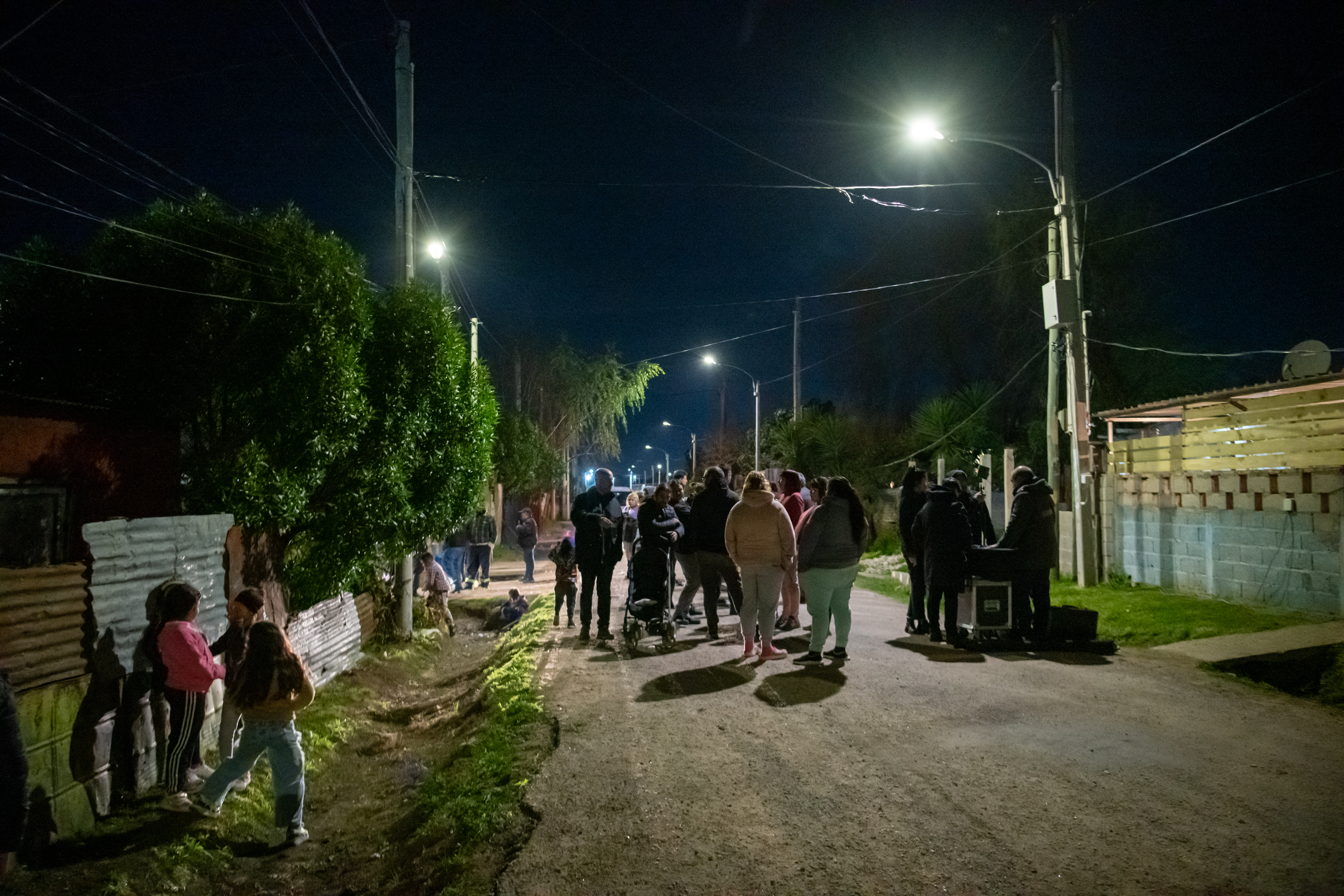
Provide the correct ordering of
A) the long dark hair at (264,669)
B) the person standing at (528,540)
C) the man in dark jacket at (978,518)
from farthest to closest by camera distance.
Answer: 1. the person standing at (528,540)
2. the man in dark jacket at (978,518)
3. the long dark hair at (264,669)

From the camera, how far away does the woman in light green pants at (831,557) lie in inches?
313

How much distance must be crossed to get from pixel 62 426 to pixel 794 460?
944 inches

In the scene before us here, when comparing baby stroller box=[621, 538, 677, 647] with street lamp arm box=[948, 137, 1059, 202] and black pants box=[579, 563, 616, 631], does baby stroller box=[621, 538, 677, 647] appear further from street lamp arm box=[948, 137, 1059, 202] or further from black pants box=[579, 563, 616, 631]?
street lamp arm box=[948, 137, 1059, 202]

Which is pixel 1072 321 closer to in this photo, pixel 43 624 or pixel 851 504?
pixel 851 504

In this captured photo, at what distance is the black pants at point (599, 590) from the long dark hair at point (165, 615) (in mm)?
4172

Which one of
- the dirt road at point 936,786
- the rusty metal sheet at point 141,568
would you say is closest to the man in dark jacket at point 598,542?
the dirt road at point 936,786

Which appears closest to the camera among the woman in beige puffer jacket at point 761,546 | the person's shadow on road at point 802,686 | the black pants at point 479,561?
the person's shadow on road at point 802,686

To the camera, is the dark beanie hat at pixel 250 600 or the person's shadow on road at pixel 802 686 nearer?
the dark beanie hat at pixel 250 600

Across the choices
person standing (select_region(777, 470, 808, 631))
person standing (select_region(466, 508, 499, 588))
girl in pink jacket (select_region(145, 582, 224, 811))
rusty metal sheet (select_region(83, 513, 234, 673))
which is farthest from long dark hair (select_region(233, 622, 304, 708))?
person standing (select_region(466, 508, 499, 588))

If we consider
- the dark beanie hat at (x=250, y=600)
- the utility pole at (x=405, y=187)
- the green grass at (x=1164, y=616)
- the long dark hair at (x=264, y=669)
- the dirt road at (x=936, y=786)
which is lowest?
the dirt road at (x=936, y=786)

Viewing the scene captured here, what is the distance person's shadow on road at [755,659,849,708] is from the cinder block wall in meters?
6.00

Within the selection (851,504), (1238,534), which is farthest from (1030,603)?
(1238,534)

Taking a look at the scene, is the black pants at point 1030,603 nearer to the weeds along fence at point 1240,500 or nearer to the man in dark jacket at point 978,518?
the man in dark jacket at point 978,518

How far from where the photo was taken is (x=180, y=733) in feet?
20.2
